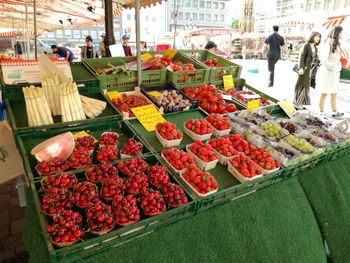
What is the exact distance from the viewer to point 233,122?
2521 mm

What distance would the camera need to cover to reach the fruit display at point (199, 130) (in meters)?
2.23

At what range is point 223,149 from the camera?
203 cm

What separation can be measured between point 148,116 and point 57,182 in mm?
1132

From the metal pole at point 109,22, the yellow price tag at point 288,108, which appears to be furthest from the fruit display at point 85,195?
the metal pole at point 109,22

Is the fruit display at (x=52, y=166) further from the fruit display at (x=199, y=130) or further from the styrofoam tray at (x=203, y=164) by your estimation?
the fruit display at (x=199, y=130)

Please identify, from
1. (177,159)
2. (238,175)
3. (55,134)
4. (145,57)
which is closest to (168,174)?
(177,159)

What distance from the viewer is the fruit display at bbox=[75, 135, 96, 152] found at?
6.10 feet

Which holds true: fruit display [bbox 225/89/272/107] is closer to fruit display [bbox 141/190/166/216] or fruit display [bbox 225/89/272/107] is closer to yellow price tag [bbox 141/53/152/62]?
yellow price tag [bbox 141/53/152/62]

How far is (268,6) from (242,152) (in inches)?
2166

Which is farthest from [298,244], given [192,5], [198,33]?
[192,5]

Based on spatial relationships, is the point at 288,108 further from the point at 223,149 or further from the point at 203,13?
the point at 203,13

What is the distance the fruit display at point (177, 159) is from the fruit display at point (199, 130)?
417 millimetres

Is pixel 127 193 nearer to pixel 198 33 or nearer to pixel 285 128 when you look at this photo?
pixel 285 128

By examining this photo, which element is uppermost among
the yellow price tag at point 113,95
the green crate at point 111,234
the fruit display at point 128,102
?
the yellow price tag at point 113,95
